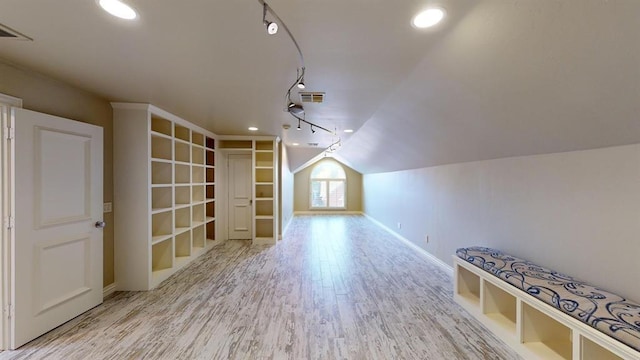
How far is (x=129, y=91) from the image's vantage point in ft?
8.62

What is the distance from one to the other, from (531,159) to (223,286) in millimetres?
3749

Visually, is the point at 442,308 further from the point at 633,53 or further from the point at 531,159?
the point at 633,53

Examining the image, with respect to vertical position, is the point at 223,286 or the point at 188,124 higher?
the point at 188,124

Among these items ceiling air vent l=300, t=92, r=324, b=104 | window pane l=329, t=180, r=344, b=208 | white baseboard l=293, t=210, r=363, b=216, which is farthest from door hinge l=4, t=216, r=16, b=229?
window pane l=329, t=180, r=344, b=208

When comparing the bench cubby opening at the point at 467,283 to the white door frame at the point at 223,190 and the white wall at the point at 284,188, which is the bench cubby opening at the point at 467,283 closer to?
the white wall at the point at 284,188

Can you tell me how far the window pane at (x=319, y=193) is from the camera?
1050 centimetres

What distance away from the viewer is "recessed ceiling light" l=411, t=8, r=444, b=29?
55.2 inches

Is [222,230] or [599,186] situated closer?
[599,186]

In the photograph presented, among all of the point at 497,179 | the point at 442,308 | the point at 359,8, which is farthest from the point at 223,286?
the point at 497,179

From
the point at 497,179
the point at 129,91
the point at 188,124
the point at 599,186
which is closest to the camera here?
the point at 599,186

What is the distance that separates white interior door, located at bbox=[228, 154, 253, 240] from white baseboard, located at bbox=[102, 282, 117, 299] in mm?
2665

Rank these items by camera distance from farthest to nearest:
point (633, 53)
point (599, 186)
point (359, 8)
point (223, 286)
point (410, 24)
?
point (223, 286) → point (599, 186) → point (410, 24) → point (359, 8) → point (633, 53)

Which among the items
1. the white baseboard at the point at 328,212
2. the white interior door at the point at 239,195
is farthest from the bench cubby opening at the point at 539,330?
the white baseboard at the point at 328,212

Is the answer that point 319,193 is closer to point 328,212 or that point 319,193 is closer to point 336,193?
point 336,193
